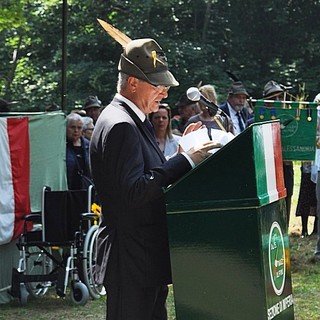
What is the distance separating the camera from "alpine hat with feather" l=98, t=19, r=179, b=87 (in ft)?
11.6

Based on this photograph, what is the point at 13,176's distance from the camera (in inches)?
302

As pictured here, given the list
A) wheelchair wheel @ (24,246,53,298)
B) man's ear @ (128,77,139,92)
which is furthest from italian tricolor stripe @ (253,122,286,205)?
wheelchair wheel @ (24,246,53,298)

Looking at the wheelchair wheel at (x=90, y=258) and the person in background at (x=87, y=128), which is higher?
the person in background at (x=87, y=128)

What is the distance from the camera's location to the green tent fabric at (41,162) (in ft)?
25.7

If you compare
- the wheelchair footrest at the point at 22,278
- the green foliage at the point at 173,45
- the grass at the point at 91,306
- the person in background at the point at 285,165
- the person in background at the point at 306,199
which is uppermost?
the green foliage at the point at 173,45

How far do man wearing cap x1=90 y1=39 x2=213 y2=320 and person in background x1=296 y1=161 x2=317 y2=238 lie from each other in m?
7.57

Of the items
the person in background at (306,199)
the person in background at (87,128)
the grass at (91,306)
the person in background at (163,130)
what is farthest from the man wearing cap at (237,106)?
the person in background at (306,199)

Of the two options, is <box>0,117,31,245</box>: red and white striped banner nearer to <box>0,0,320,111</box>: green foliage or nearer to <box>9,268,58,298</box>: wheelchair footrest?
<box>9,268,58,298</box>: wheelchair footrest

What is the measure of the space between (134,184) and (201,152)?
0.30 meters

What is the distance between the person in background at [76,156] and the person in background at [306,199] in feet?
11.0

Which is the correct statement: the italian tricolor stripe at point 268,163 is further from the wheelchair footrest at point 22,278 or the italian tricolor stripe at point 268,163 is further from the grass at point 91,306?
the wheelchair footrest at point 22,278

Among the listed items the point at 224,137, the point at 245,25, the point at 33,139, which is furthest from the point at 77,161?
the point at 245,25

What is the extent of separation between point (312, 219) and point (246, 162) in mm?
9007

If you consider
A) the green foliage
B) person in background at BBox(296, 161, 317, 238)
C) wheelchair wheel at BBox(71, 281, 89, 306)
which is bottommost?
wheelchair wheel at BBox(71, 281, 89, 306)
